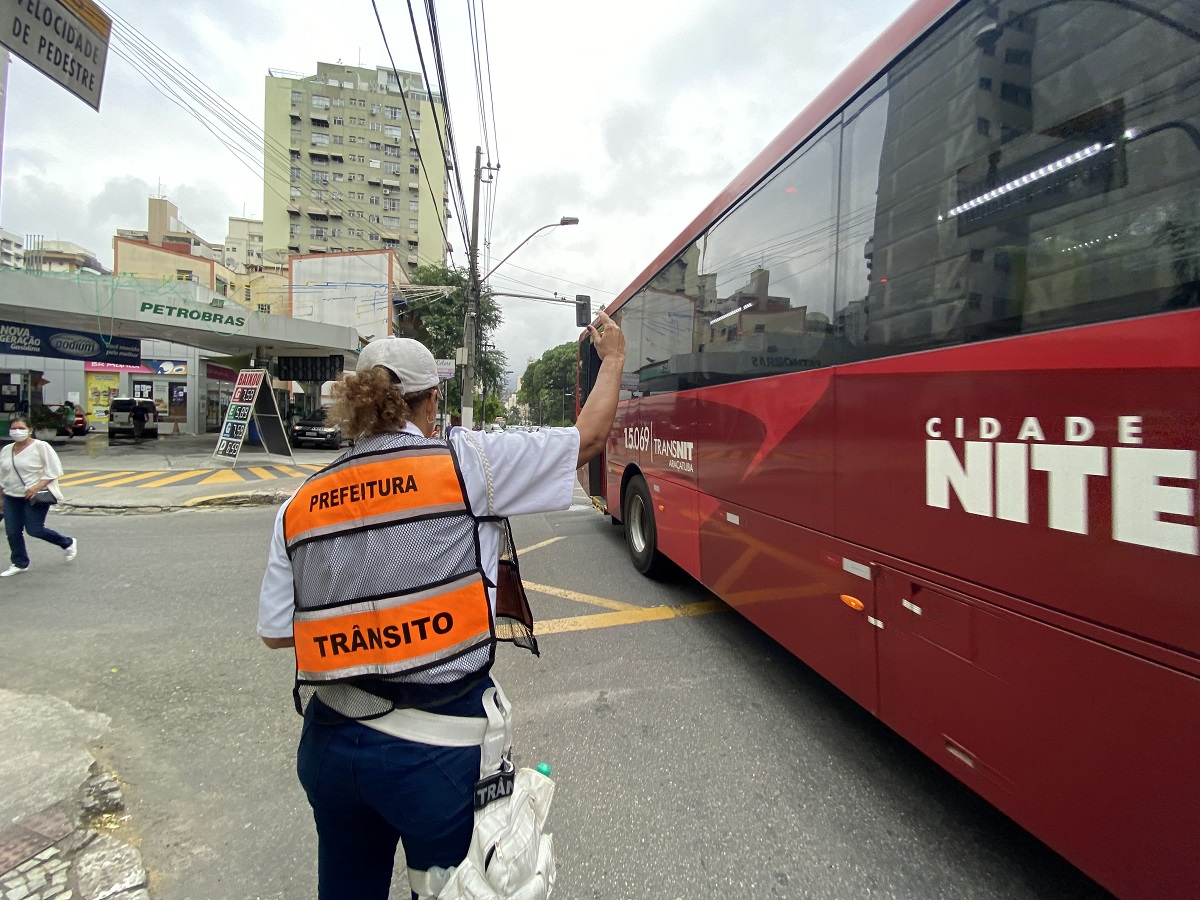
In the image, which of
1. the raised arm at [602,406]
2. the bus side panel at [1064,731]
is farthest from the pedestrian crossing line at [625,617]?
the raised arm at [602,406]

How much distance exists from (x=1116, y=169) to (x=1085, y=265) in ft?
0.86

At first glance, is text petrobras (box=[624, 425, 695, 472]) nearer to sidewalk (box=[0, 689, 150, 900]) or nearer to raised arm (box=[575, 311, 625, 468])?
raised arm (box=[575, 311, 625, 468])

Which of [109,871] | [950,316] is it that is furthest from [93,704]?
[950,316]

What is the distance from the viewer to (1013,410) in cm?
188

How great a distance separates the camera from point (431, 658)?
1233mm

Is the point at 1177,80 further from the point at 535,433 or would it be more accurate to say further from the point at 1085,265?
the point at 535,433

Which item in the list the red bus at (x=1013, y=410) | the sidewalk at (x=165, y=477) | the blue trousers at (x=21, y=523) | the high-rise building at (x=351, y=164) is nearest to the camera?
the red bus at (x=1013, y=410)

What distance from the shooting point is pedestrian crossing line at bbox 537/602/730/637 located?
473cm

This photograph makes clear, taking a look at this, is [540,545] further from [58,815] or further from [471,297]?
[471,297]

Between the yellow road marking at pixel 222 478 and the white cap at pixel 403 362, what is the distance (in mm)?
13307

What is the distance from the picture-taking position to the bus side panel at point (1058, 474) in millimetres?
1479

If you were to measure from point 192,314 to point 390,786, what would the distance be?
67.9ft

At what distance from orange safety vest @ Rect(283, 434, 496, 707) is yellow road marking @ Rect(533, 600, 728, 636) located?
3.43 meters

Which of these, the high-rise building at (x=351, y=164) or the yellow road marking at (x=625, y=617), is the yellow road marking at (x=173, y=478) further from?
the high-rise building at (x=351, y=164)
